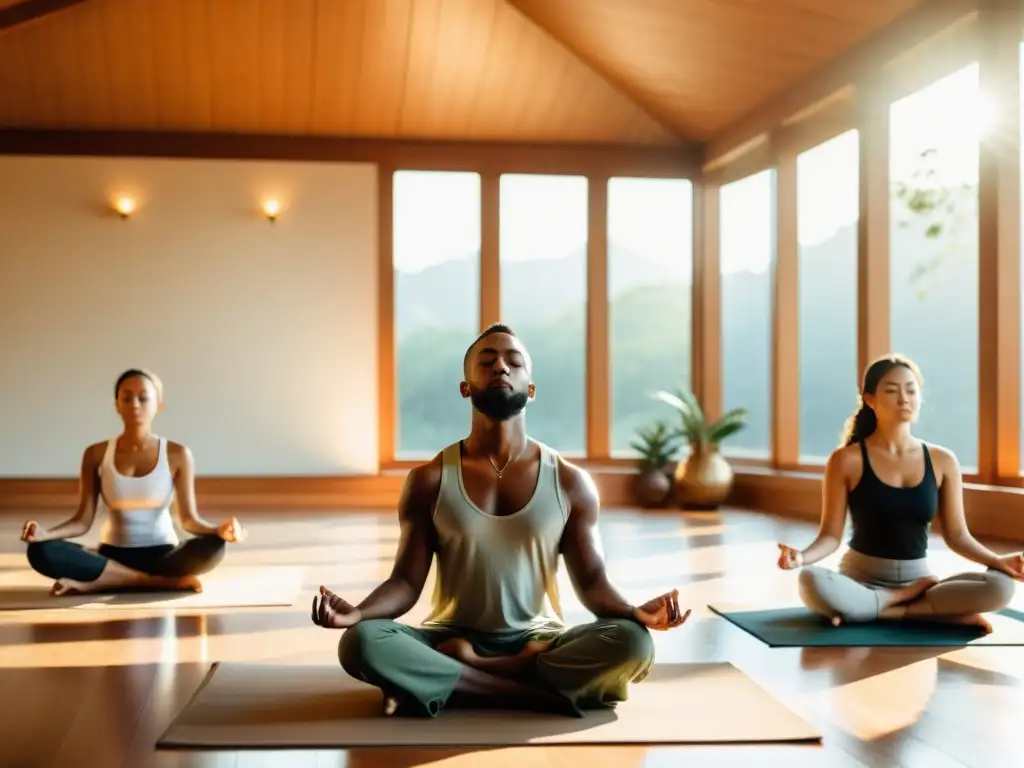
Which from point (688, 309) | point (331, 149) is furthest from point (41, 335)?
point (688, 309)

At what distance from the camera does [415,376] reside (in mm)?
8758

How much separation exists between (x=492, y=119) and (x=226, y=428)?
9.95 ft

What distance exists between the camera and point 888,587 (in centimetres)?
373

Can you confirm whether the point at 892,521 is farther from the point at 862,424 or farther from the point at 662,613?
the point at 662,613

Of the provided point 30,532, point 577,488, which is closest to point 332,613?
point 577,488

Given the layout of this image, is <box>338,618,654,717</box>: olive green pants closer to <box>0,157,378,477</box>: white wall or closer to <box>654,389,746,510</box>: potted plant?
<box>654,389,746,510</box>: potted plant

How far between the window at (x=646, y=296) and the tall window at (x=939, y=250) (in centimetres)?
231

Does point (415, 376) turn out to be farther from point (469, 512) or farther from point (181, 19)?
point (469, 512)

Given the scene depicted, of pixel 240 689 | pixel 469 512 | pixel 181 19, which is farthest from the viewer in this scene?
pixel 181 19

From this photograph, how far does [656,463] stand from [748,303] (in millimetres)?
1365

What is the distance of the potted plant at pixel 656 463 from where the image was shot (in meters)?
8.27

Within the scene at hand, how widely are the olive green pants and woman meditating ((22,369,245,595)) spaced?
199cm

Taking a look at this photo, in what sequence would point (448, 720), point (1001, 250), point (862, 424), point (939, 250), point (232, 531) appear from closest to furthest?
1. point (448, 720)
2. point (862, 424)
3. point (232, 531)
4. point (1001, 250)
5. point (939, 250)

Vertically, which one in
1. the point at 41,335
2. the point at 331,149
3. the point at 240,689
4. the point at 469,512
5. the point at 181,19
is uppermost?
the point at 181,19
